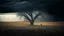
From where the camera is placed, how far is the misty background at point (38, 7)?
3.75 metres

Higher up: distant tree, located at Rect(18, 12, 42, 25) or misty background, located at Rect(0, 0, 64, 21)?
misty background, located at Rect(0, 0, 64, 21)

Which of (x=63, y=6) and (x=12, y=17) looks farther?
(x=12, y=17)

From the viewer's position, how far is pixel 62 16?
3719mm

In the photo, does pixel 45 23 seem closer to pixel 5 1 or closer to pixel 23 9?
pixel 23 9

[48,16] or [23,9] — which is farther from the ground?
[23,9]

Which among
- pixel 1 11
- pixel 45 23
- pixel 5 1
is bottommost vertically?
pixel 45 23

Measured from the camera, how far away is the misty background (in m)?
3.75

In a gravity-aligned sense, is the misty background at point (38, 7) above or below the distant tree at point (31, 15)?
above

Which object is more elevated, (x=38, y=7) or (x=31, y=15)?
(x=38, y=7)

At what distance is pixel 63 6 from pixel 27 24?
3.55 feet

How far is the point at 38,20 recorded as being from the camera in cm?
383

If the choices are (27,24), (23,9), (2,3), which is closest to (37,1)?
(23,9)

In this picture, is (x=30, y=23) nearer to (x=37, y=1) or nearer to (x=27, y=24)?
(x=27, y=24)

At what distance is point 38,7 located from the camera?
3.78 meters
